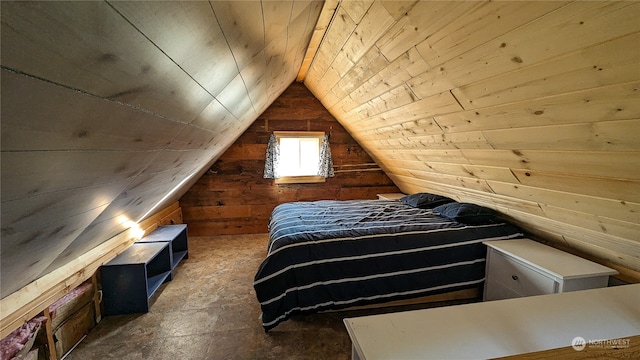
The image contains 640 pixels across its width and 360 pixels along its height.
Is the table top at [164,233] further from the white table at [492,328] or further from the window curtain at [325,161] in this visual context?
the white table at [492,328]

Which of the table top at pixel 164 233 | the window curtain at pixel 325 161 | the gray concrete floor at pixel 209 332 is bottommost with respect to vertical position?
the gray concrete floor at pixel 209 332

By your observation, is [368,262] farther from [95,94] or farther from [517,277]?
[95,94]

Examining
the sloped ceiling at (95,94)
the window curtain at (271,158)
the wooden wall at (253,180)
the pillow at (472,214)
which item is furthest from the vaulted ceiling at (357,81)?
the window curtain at (271,158)

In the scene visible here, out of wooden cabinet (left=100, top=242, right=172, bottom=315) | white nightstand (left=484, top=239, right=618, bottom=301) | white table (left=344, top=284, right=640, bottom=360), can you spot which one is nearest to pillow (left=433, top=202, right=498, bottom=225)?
white nightstand (left=484, top=239, right=618, bottom=301)

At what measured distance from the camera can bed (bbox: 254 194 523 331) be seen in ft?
6.42

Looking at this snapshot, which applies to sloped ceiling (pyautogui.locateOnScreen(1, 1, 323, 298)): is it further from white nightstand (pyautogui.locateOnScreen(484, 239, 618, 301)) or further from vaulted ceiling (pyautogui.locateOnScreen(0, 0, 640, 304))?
white nightstand (pyautogui.locateOnScreen(484, 239, 618, 301))

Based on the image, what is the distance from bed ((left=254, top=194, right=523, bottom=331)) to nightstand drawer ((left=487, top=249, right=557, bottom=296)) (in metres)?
0.10

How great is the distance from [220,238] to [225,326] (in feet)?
6.87

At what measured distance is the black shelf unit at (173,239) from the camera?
105 inches

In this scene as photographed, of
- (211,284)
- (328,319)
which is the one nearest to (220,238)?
(211,284)

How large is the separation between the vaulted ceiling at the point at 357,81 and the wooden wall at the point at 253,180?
6.00 ft

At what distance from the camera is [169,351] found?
175 cm

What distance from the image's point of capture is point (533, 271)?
6.04 feet

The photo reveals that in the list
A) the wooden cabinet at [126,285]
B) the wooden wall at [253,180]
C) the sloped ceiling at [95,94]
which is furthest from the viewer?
the wooden wall at [253,180]
